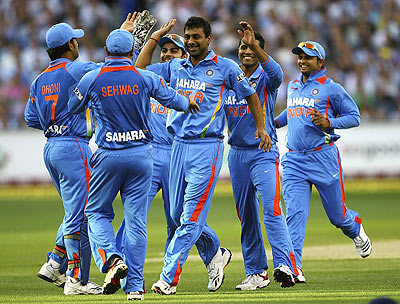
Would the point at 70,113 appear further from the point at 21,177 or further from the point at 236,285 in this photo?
the point at 21,177

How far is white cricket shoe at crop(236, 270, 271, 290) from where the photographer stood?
9.51m

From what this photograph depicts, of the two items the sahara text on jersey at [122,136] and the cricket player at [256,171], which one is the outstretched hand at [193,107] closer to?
the sahara text on jersey at [122,136]

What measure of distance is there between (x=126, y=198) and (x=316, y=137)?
3.02m

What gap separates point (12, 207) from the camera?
21.0m

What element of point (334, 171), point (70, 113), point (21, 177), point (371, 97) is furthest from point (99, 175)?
point (371, 97)

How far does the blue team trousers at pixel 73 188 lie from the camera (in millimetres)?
9367

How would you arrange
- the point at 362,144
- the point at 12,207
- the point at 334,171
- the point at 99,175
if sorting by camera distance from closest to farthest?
1. the point at 99,175
2. the point at 334,171
3. the point at 12,207
4. the point at 362,144

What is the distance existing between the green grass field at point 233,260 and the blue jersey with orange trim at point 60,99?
1711 millimetres

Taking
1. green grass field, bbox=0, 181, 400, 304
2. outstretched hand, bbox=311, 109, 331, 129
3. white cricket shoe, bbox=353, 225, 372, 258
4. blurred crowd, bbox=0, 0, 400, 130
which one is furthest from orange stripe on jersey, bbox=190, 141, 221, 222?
blurred crowd, bbox=0, 0, 400, 130

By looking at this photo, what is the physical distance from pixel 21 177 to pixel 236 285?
14.0 m

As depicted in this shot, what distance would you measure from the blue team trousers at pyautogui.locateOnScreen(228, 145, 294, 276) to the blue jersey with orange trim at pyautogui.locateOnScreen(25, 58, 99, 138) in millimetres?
1677

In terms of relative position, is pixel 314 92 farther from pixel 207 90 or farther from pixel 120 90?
pixel 120 90

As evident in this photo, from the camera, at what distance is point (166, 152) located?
1031 cm

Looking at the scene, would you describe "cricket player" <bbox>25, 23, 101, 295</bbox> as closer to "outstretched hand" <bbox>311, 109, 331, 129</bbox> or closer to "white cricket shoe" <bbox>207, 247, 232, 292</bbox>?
"white cricket shoe" <bbox>207, 247, 232, 292</bbox>
